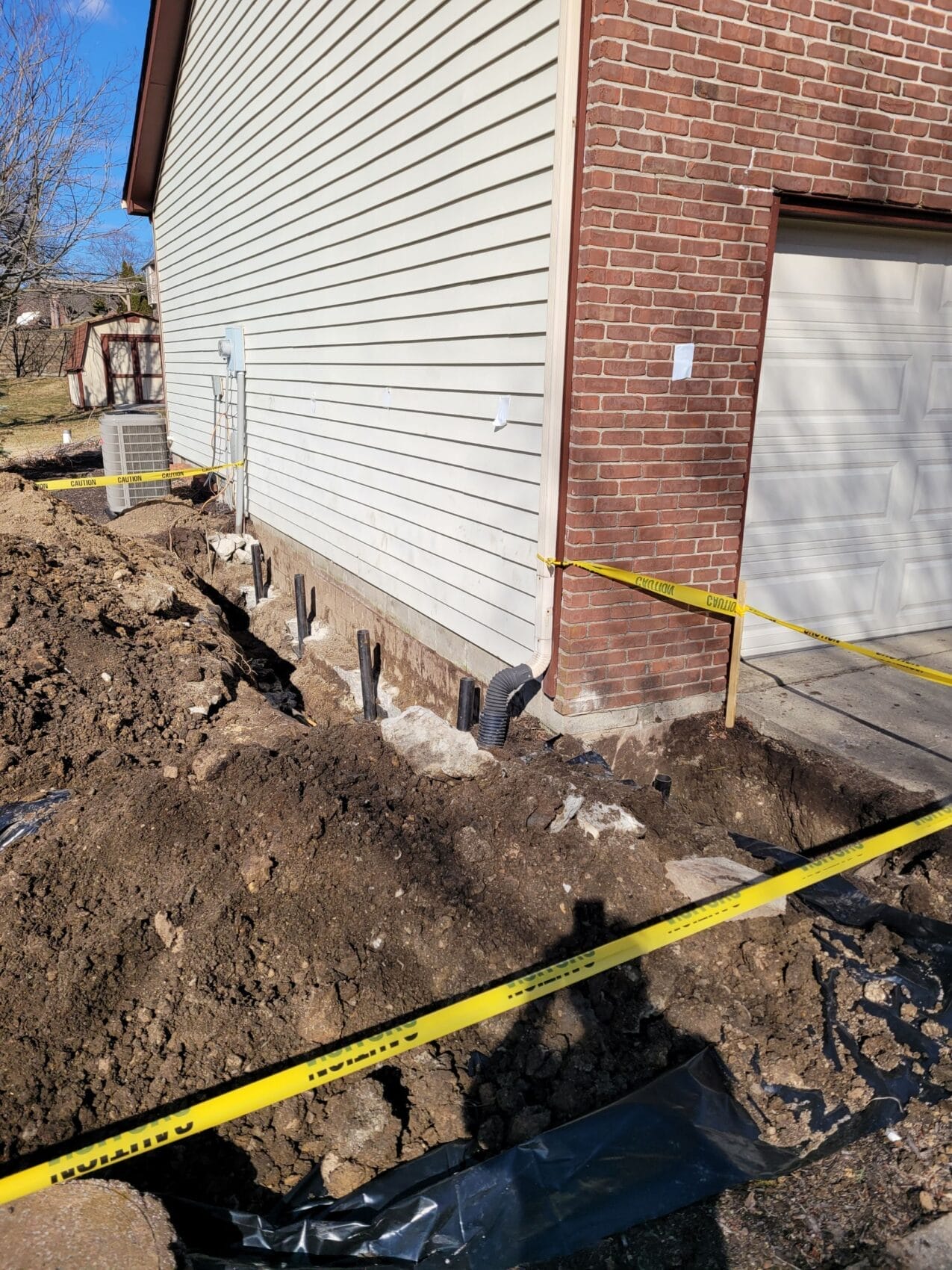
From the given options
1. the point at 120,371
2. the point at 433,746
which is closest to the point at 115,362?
the point at 120,371

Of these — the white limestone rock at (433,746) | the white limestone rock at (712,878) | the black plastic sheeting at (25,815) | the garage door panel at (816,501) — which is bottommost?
the black plastic sheeting at (25,815)

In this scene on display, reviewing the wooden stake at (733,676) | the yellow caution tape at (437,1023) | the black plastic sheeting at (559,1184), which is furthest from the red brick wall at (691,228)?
the black plastic sheeting at (559,1184)

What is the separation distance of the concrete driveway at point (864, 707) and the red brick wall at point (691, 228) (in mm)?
499

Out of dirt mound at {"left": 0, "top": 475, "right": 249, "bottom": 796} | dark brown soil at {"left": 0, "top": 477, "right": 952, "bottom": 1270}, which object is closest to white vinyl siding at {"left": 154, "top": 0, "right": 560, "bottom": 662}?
dark brown soil at {"left": 0, "top": 477, "right": 952, "bottom": 1270}

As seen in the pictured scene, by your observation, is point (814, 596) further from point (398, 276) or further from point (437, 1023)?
point (437, 1023)

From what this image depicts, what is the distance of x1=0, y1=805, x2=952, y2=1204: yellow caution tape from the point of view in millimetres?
2363

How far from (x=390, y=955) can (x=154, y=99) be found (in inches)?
555

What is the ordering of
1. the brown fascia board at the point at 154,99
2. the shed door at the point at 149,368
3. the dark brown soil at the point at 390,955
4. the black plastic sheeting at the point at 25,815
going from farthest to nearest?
the shed door at the point at 149,368
the brown fascia board at the point at 154,99
the black plastic sheeting at the point at 25,815
the dark brown soil at the point at 390,955

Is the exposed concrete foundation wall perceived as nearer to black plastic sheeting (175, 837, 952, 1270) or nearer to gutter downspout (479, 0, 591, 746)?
gutter downspout (479, 0, 591, 746)

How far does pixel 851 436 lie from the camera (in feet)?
18.3

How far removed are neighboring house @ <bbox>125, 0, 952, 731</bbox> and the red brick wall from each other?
0.5 inches

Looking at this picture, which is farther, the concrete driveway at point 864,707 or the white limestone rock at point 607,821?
the concrete driveway at point 864,707

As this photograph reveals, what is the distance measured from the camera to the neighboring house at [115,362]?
96.0ft

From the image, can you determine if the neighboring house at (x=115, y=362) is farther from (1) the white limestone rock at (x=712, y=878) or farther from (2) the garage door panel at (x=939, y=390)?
(1) the white limestone rock at (x=712, y=878)
